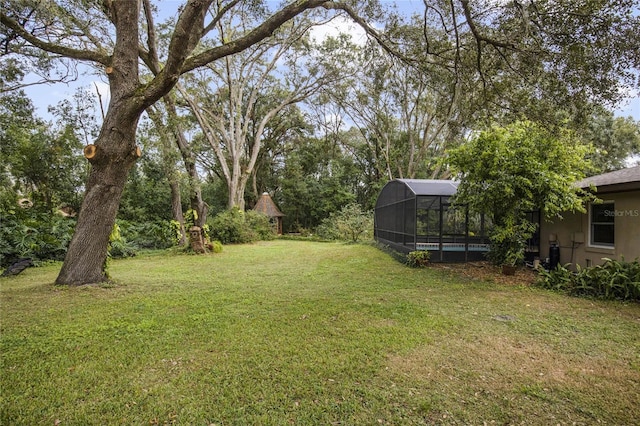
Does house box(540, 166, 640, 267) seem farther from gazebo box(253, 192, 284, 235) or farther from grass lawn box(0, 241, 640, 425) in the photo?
gazebo box(253, 192, 284, 235)

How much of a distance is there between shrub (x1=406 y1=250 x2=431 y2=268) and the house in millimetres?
3059

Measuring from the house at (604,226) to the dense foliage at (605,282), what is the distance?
100cm

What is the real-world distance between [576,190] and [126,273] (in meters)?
9.71

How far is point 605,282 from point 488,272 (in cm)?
231

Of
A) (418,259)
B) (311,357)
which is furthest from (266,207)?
(311,357)

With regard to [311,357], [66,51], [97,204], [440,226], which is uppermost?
[66,51]

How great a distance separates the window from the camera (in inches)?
266

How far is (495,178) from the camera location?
274 inches

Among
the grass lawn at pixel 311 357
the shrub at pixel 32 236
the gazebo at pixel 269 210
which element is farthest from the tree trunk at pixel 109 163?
the gazebo at pixel 269 210

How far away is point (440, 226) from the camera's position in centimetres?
881

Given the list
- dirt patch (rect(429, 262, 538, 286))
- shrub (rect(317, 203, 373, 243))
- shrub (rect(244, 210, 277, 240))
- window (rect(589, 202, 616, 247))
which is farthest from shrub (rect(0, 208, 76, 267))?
window (rect(589, 202, 616, 247))

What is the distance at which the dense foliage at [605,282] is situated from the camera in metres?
5.21

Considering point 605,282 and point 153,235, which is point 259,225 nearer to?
point 153,235

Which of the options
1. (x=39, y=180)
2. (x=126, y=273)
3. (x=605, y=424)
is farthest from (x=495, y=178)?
(x=39, y=180)
